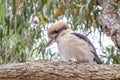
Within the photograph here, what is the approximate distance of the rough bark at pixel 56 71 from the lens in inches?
54.4

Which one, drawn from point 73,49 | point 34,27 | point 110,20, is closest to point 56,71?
point 73,49

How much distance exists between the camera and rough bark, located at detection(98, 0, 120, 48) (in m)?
1.90

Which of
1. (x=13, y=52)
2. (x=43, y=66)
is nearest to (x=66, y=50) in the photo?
(x=43, y=66)

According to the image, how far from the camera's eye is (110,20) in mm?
1969

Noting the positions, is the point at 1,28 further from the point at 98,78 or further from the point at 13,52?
the point at 98,78

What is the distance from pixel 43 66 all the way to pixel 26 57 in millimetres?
997

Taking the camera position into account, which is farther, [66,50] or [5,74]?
[66,50]

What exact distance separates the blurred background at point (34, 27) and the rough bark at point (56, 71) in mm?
787

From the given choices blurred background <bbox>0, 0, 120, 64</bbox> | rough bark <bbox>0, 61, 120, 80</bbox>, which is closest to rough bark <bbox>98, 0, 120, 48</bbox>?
blurred background <bbox>0, 0, 120, 64</bbox>

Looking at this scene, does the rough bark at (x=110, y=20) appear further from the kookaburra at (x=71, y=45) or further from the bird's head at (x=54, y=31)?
the bird's head at (x=54, y=31)

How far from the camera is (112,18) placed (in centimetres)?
198

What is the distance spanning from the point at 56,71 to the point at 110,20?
26.5 inches

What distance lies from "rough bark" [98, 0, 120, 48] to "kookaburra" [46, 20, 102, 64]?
14 centimetres

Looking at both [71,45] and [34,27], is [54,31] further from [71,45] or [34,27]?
[34,27]
